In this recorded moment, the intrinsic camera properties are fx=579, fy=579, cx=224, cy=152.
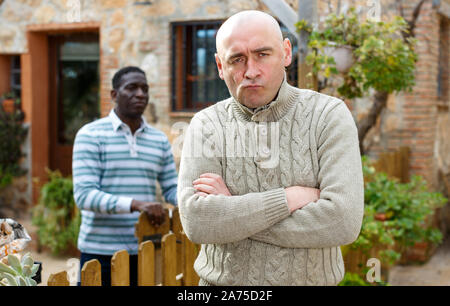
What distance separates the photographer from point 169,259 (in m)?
3.08

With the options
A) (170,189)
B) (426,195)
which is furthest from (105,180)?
(426,195)

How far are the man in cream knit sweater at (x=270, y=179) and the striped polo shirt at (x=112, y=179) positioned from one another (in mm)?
1279

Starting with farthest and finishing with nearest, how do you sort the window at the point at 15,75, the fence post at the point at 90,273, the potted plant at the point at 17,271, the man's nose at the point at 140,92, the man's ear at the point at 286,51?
the window at the point at 15,75
the man's nose at the point at 140,92
the fence post at the point at 90,273
the man's ear at the point at 286,51
the potted plant at the point at 17,271

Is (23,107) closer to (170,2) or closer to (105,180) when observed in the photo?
(170,2)

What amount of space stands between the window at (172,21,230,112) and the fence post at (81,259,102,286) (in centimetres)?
449

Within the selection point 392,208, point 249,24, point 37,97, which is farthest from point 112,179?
point 37,97

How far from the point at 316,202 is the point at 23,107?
6.80m

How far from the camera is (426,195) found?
Result: 4996mm

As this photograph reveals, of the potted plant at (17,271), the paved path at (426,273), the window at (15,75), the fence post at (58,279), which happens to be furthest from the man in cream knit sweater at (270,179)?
the window at (15,75)

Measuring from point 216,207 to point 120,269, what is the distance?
3.75ft

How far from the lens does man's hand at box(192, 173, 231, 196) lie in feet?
5.90

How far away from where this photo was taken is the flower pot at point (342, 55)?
13.4 feet

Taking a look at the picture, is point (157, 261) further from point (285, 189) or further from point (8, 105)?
point (8, 105)

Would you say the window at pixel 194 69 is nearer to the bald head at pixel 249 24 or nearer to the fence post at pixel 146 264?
the fence post at pixel 146 264
